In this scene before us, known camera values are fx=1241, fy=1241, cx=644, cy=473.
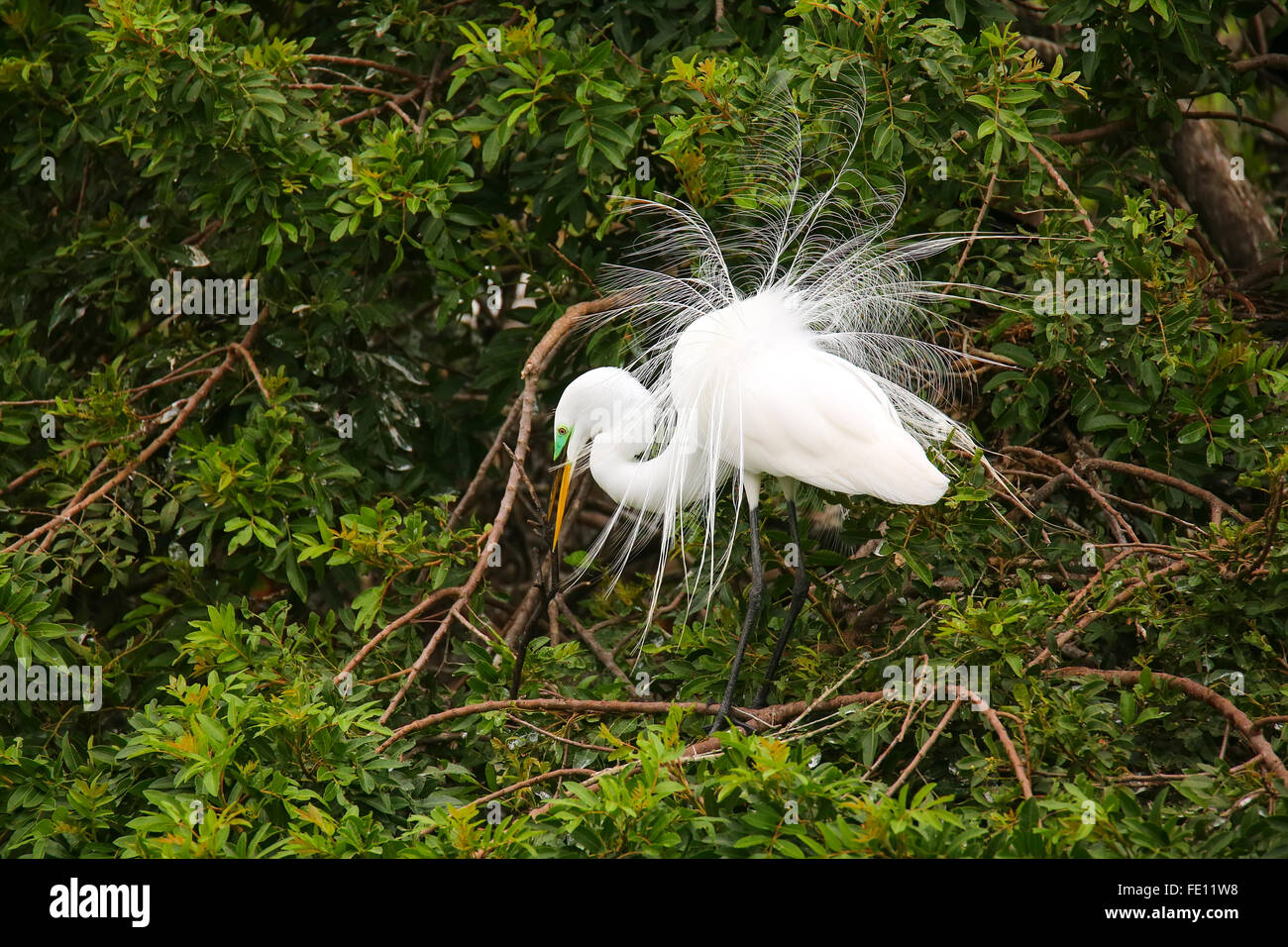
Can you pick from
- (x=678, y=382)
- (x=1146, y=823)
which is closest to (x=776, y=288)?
(x=678, y=382)

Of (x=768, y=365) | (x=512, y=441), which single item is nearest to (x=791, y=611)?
(x=768, y=365)

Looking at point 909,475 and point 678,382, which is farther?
point 678,382

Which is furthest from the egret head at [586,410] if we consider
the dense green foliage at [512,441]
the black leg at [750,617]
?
the black leg at [750,617]

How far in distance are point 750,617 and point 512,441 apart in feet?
3.78

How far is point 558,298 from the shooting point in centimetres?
363

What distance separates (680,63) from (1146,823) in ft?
6.63

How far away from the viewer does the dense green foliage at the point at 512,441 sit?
2416 mm

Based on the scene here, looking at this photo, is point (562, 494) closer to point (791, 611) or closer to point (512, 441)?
point (791, 611)

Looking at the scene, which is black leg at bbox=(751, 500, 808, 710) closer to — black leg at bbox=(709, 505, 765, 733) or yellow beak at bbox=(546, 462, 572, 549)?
black leg at bbox=(709, 505, 765, 733)

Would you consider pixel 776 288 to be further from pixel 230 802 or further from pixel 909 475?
pixel 230 802

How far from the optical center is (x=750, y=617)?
3.15 metres

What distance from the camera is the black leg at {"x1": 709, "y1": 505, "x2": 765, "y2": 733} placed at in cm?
302

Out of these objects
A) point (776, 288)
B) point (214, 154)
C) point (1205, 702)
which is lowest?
point (1205, 702)

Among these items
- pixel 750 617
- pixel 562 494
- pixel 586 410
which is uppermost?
pixel 586 410
